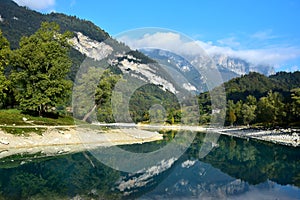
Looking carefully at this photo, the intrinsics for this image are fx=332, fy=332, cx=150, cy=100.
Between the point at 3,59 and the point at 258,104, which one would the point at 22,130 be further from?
the point at 258,104

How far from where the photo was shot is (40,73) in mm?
36125

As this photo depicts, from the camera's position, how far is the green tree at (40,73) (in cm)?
3550

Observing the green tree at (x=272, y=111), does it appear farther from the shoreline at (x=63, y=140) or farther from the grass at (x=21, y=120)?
the grass at (x=21, y=120)

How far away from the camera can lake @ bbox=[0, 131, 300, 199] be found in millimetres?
15125

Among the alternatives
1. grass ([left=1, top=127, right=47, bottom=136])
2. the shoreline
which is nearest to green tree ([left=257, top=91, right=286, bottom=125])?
the shoreline

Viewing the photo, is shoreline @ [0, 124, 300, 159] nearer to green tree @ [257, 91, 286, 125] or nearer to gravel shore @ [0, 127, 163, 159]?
gravel shore @ [0, 127, 163, 159]

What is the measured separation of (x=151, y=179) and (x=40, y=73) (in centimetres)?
2238

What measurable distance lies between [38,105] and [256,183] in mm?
24520

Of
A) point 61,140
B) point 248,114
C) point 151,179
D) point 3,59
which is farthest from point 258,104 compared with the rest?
point 151,179

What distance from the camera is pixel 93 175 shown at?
19.5 m

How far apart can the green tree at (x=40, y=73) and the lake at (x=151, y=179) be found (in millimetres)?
11811

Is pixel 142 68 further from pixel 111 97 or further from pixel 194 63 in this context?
pixel 194 63

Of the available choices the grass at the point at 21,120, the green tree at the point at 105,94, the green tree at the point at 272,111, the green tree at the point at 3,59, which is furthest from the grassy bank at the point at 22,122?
the green tree at the point at 272,111

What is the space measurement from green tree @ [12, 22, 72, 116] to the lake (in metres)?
11.8
